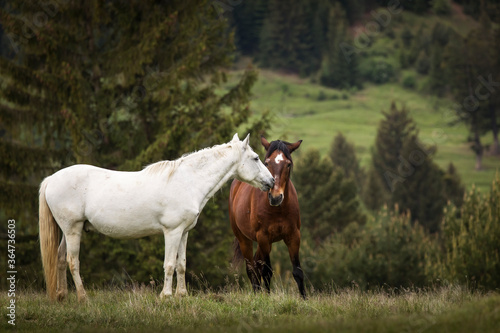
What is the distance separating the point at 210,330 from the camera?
5.72m

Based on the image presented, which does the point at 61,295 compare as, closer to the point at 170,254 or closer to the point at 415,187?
the point at 170,254

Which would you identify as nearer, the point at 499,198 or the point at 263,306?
the point at 263,306

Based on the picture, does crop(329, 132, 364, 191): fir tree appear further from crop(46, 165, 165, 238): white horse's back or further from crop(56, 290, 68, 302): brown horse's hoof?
crop(56, 290, 68, 302): brown horse's hoof

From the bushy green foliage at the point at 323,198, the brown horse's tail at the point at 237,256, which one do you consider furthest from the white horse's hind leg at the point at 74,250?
the bushy green foliage at the point at 323,198

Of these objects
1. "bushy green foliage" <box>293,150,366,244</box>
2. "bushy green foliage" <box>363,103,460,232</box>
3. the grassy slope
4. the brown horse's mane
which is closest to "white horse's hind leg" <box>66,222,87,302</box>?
the brown horse's mane

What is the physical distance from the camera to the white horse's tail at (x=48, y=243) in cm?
797

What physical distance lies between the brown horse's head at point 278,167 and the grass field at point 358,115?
261 ft

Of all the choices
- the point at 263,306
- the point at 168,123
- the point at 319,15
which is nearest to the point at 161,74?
the point at 168,123

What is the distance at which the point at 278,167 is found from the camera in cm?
848

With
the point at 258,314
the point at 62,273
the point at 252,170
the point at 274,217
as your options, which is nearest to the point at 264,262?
the point at 274,217

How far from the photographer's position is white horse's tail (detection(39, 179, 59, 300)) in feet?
26.2

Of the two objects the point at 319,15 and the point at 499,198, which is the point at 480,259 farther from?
the point at 319,15

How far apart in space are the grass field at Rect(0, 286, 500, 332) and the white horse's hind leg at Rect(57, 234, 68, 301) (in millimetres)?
159

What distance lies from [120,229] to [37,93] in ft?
46.2
